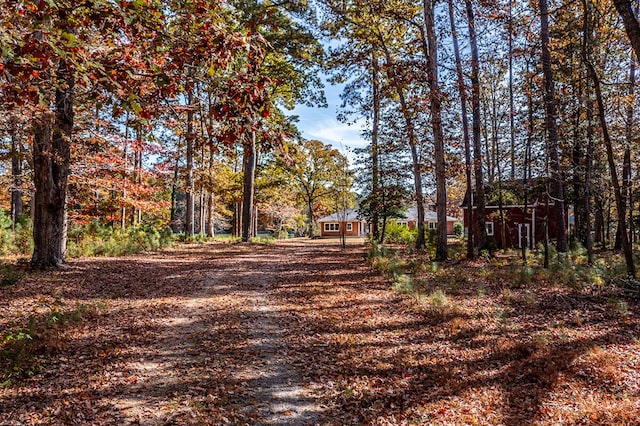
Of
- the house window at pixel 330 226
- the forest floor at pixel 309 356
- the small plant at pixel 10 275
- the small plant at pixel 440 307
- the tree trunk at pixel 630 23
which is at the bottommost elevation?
the forest floor at pixel 309 356

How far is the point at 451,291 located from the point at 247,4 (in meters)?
14.6

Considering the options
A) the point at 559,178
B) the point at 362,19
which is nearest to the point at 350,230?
the point at 362,19

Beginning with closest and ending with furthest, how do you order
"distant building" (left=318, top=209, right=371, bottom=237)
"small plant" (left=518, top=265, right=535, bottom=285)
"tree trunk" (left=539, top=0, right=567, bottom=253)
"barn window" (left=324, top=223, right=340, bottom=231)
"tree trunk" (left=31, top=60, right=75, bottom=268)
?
"tree trunk" (left=31, top=60, right=75, bottom=268) < "small plant" (left=518, top=265, right=535, bottom=285) < "tree trunk" (left=539, top=0, right=567, bottom=253) < "distant building" (left=318, top=209, right=371, bottom=237) < "barn window" (left=324, top=223, right=340, bottom=231)

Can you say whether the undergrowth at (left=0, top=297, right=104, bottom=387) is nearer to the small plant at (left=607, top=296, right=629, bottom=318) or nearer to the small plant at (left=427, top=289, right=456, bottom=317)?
the small plant at (left=427, top=289, right=456, bottom=317)

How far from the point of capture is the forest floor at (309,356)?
12.4 feet

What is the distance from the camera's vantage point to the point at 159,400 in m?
3.87

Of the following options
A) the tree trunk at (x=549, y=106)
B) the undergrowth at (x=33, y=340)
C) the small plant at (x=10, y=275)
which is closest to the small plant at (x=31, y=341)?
the undergrowth at (x=33, y=340)

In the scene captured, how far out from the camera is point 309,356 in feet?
16.7

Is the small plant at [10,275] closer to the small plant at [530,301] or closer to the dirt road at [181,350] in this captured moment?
the dirt road at [181,350]

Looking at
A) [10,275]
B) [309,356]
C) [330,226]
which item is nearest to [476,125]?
[309,356]

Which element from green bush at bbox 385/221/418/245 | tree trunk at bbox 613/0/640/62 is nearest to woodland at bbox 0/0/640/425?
tree trunk at bbox 613/0/640/62

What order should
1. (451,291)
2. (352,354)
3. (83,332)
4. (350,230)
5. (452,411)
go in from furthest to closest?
1. (350,230)
2. (451,291)
3. (83,332)
4. (352,354)
5. (452,411)

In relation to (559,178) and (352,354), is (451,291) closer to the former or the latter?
(352,354)

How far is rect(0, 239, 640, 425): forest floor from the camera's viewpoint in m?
3.77
